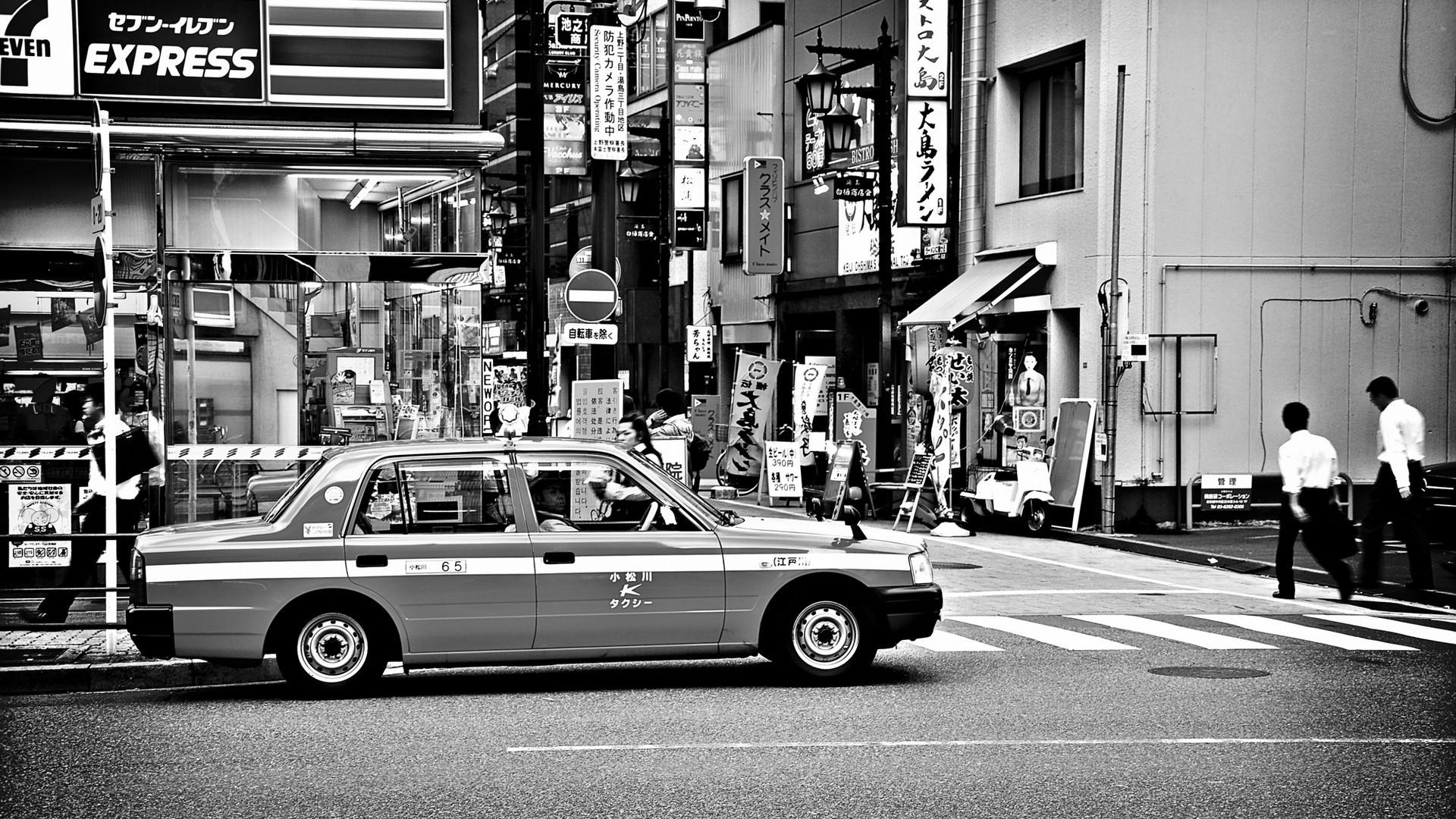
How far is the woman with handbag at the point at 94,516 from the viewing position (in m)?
12.2

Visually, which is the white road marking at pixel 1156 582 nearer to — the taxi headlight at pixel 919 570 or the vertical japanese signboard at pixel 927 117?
the taxi headlight at pixel 919 570

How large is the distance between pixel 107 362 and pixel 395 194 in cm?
467

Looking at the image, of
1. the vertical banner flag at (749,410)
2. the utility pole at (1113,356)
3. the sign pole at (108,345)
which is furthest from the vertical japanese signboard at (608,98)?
the sign pole at (108,345)

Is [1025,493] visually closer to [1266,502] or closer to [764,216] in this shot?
[1266,502]

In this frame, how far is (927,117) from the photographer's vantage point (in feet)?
85.1

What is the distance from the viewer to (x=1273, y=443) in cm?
2253

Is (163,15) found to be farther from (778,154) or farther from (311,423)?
(778,154)

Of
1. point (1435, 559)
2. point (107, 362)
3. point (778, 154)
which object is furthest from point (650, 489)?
point (778, 154)

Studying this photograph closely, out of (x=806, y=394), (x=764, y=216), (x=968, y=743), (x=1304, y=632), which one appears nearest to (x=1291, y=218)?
(x=806, y=394)

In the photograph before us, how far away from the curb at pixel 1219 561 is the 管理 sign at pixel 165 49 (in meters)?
12.4

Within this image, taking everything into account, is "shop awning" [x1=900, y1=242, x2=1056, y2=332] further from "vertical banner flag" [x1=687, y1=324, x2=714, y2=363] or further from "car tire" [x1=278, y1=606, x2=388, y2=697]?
"car tire" [x1=278, y1=606, x2=388, y2=697]

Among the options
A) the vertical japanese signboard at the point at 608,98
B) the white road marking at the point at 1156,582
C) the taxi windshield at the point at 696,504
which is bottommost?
the white road marking at the point at 1156,582

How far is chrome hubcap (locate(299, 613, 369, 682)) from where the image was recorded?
9719 millimetres

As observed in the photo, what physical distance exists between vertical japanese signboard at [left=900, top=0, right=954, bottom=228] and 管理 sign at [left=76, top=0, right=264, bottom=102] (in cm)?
1362
